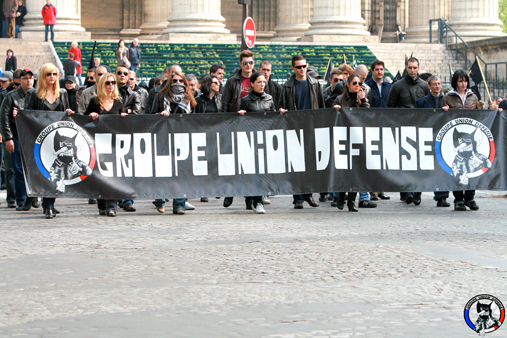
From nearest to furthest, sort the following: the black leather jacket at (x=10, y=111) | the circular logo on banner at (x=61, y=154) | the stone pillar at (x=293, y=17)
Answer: the circular logo on banner at (x=61, y=154) < the black leather jacket at (x=10, y=111) < the stone pillar at (x=293, y=17)

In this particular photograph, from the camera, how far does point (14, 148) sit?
11.5m

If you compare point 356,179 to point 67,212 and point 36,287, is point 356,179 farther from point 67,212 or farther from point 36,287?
point 36,287

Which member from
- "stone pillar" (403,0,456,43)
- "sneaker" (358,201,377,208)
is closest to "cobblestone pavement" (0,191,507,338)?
"sneaker" (358,201,377,208)

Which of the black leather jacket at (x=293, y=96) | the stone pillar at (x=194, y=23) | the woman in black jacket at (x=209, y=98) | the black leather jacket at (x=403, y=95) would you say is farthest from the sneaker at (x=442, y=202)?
the stone pillar at (x=194, y=23)

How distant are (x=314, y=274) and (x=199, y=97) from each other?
242 inches

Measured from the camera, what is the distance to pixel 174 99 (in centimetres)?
1112

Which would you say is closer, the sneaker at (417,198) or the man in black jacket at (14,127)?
the man in black jacket at (14,127)

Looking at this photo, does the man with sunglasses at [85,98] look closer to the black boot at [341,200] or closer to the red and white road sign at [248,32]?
the black boot at [341,200]

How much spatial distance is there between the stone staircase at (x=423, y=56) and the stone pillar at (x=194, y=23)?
597 centimetres

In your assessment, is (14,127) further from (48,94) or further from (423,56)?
(423,56)

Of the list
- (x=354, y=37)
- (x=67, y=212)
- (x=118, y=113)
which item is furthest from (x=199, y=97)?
(x=354, y=37)

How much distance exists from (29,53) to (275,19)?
21827 millimetres

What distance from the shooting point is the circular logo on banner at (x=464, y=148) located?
36.8ft

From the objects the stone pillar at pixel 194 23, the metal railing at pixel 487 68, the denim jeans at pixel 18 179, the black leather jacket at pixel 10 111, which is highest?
the stone pillar at pixel 194 23
